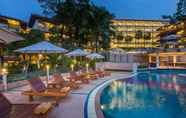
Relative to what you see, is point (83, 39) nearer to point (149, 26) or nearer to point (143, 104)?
point (143, 104)

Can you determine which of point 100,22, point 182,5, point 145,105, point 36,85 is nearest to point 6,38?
point 36,85

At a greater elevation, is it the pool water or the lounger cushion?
the lounger cushion

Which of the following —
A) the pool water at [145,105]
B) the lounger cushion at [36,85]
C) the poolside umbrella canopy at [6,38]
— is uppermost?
the poolside umbrella canopy at [6,38]

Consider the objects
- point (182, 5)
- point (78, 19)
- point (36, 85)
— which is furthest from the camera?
point (182, 5)

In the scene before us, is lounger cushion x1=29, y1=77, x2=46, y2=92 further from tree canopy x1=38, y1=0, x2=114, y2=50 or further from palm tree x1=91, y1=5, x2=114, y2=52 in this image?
palm tree x1=91, y1=5, x2=114, y2=52

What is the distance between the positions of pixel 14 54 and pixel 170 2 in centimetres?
13728

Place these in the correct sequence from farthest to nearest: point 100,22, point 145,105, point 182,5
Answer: point 182,5 < point 100,22 < point 145,105

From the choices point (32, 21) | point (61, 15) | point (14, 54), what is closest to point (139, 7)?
point (32, 21)

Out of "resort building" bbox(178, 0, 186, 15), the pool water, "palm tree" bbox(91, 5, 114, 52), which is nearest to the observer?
the pool water

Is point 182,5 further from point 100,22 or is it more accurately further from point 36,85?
point 36,85

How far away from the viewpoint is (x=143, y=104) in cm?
988

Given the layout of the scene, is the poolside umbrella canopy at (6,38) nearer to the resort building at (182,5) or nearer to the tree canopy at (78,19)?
the tree canopy at (78,19)

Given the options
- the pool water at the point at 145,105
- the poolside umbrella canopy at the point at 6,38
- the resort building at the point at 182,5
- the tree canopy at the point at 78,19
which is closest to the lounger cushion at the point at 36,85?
the poolside umbrella canopy at the point at 6,38

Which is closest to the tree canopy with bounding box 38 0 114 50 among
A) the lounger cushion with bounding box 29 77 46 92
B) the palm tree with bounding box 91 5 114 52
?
the palm tree with bounding box 91 5 114 52
